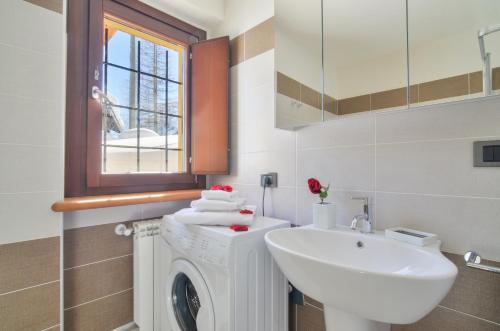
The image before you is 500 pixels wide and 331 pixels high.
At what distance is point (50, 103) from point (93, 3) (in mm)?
684

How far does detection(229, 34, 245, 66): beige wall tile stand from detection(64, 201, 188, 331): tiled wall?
1190 millimetres

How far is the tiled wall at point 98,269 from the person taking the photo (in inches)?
52.0

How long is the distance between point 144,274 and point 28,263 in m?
0.53

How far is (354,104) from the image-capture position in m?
1.17

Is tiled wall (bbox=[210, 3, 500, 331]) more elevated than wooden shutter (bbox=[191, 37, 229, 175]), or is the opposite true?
wooden shutter (bbox=[191, 37, 229, 175])

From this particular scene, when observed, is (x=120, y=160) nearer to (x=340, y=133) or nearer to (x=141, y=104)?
(x=141, y=104)

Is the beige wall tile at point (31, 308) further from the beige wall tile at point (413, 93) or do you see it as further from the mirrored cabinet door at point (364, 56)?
the beige wall tile at point (413, 93)

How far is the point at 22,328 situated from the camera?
3.67 feet

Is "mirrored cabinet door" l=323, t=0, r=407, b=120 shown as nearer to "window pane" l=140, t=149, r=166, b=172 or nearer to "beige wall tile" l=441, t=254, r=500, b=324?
"beige wall tile" l=441, t=254, r=500, b=324

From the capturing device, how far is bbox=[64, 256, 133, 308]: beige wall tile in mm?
1318

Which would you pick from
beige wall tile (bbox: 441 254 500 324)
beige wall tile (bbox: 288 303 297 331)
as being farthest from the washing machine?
beige wall tile (bbox: 441 254 500 324)

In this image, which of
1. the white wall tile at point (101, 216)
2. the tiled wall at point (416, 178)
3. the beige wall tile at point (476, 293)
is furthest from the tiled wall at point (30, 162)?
the beige wall tile at point (476, 293)

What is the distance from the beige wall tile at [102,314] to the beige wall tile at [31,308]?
143 millimetres

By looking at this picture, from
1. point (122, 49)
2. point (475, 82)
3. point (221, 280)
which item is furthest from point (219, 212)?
point (122, 49)
